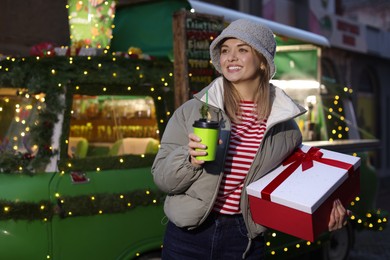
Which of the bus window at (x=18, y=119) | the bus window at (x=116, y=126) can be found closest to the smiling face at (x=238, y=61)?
the bus window at (x=18, y=119)

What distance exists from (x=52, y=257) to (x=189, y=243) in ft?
5.12

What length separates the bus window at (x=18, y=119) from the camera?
13.9ft

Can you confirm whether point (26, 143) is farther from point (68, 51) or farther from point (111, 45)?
point (111, 45)

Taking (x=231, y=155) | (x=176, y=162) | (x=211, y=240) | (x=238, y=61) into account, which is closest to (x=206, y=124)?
(x=176, y=162)

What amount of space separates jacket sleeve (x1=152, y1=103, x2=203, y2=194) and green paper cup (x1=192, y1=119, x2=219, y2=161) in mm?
148

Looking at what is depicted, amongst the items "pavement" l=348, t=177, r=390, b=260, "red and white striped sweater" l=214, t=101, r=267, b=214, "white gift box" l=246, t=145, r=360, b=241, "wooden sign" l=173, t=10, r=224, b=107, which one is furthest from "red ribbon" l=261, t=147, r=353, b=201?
"pavement" l=348, t=177, r=390, b=260

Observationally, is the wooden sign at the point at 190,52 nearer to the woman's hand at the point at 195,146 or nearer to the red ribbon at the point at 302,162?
the red ribbon at the point at 302,162

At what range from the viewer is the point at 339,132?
23.3 feet

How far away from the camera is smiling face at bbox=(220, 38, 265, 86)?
2867 mm

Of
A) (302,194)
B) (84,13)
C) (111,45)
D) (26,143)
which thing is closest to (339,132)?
(111,45)

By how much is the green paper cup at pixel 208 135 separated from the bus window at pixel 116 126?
90.3 inches

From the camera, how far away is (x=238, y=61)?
2867 mm

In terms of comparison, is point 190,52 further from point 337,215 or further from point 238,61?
point 337,215

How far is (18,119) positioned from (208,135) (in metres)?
2.33
